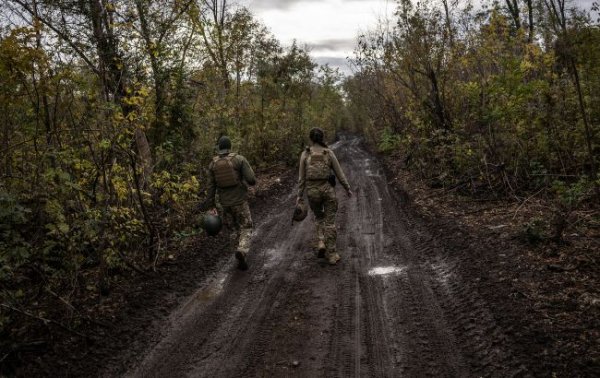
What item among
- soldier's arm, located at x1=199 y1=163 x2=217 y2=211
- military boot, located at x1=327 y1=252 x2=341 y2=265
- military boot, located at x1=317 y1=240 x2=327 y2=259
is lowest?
military boot, located at x1=327 y1=252 x2=341 y2=265

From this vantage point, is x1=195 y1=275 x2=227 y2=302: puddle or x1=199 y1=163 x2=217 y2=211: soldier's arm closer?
x1=195 y1=275 x2=227 y2=302: puddle

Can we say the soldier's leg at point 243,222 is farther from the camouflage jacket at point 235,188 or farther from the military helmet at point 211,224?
the military helmet at point 211,224

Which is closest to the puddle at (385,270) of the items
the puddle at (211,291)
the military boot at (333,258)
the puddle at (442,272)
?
the puddle at (442,272)

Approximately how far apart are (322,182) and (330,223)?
691mm

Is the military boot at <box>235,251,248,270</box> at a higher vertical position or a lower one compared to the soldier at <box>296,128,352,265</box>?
lower

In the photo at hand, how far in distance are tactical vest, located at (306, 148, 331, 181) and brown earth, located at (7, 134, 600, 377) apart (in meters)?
1.39

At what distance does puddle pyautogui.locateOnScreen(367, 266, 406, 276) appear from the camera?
6.21m

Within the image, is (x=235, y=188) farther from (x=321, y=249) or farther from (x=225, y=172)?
(x=321, y=249)

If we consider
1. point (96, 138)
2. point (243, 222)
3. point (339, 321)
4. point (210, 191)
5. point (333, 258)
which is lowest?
point (339, 321)

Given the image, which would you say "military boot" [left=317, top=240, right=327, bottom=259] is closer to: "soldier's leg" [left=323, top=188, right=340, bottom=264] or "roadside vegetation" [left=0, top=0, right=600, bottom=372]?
"soldier's leg" [left=323, top=188, right=340, bottom=264]

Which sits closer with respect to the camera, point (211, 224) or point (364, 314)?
point (364, 314)

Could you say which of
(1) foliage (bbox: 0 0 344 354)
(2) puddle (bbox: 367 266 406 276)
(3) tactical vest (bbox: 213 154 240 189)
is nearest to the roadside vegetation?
(1) foliage (bbox: 0 0 344 354)

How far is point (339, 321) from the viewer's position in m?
4.77

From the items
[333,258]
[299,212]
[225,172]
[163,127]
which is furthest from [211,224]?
[163,127]
